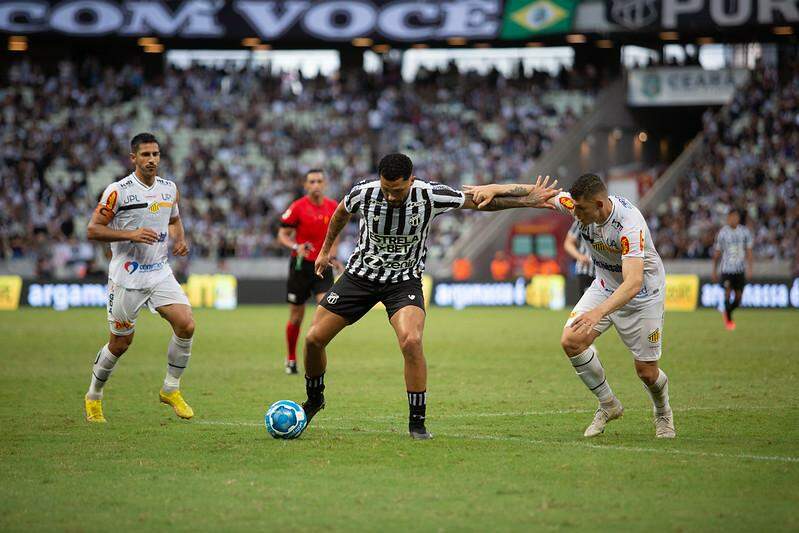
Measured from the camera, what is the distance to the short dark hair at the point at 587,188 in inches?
350

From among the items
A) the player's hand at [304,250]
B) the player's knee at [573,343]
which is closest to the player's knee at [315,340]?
the player's knee at [573,343]

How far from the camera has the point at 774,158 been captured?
40250 mm

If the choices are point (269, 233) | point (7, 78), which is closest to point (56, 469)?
point (269, 233)

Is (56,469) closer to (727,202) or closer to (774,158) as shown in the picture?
(727,202)

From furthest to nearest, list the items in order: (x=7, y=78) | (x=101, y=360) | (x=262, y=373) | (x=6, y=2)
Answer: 1. (x=7, y=78)
2. (x=6, y=2)
3. (x=262, y=373)
4. (x=101, y=360)

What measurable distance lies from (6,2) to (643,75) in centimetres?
2551

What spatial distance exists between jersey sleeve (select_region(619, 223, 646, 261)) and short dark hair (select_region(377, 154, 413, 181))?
1773mm

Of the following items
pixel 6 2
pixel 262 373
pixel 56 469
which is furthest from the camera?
pixel 6 2

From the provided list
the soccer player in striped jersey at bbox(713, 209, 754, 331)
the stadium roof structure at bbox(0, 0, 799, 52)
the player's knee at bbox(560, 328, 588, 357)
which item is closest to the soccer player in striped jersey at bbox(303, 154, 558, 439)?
the player's knee at bbox(560, 328, 588, 357)

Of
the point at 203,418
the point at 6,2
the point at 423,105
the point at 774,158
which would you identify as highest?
the point at 6,2

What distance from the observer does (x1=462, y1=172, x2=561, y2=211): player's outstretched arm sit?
9.25 meters

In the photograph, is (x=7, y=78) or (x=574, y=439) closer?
(x=574, y=439)

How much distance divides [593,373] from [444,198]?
1.93 m

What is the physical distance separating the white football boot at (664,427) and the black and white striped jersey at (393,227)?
2358mm
